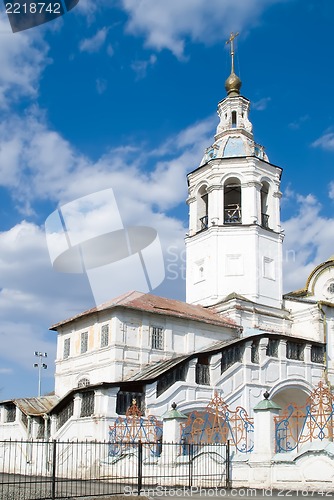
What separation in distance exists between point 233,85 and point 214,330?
56.1 feet

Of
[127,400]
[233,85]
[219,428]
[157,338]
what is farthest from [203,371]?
[233,85]

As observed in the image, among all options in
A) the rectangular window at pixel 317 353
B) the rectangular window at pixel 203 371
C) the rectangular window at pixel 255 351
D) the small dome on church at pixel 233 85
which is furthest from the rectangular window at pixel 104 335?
the small dome on church at pixel 233 85

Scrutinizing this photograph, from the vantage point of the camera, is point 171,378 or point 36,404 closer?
point 171,378

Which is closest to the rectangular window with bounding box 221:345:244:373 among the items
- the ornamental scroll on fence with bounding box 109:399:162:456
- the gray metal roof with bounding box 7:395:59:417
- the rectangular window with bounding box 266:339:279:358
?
the rectangular window with bounding box 266:339:279:358

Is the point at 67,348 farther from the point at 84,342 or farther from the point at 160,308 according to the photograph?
the point at 160,308

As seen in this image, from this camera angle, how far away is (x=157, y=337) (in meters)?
29.3

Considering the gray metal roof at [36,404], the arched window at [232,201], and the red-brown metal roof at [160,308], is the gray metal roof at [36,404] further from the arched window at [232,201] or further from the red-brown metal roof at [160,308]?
the arched window at [232,201]

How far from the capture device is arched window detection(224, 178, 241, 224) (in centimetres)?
3606

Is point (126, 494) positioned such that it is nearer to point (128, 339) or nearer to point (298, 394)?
point (128, 339)

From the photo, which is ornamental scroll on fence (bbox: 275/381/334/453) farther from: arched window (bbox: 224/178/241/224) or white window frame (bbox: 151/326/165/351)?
arched window (bbox: 224/178/241/224)

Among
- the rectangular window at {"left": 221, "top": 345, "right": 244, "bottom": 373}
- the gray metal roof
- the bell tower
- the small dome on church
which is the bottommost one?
the gray metal roof

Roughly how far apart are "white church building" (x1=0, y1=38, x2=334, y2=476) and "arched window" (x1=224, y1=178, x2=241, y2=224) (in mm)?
89

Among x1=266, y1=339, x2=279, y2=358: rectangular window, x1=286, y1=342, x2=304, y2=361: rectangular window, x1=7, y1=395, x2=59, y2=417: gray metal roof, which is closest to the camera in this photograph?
x1=7, y1=395, x2=59, y2=417: gray metal roof

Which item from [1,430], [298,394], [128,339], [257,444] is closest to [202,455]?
[257,444]
